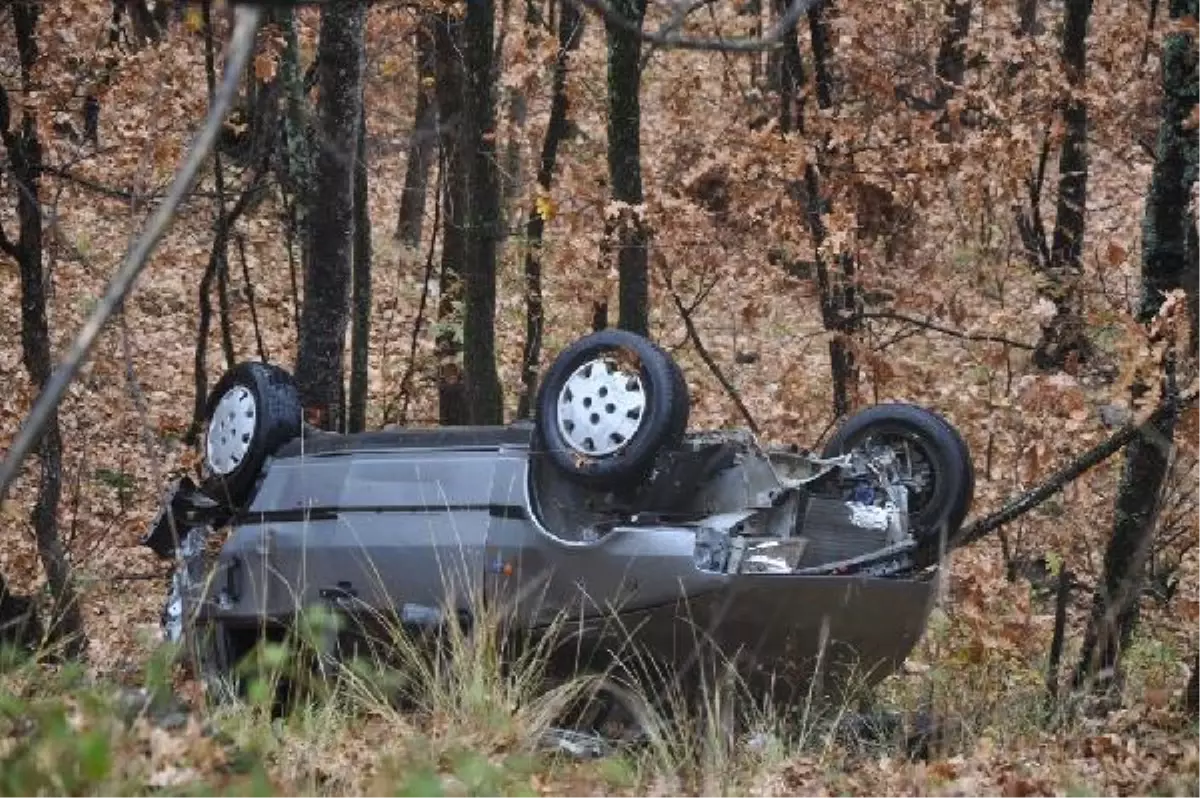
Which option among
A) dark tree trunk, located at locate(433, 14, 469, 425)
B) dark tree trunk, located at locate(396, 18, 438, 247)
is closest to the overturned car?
dark tree trunk, located at locate(433, 14, 469, 425)

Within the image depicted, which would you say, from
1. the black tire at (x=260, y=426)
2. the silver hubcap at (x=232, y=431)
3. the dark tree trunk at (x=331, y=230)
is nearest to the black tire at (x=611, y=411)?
the black tire at (x=260, y=426)

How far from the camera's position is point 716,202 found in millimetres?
16219

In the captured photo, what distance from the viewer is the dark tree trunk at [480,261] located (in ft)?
47.4

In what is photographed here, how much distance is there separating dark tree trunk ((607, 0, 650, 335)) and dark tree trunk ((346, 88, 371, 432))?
2884 mm

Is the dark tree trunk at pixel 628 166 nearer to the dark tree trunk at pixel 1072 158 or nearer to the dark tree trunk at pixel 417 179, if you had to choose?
the dark tree trunk at pixel 1072 158

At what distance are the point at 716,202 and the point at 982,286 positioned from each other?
3183 mm

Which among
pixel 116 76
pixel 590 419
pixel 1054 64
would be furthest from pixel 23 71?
pixel 1054 64

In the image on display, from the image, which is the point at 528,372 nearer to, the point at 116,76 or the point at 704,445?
the point at 116,76

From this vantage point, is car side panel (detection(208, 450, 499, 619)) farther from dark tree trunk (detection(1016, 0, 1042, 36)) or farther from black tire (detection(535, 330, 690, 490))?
dark tree trunk (detection(1016, 0, 1042, 36))

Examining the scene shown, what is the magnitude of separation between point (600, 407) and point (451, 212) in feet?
32.3

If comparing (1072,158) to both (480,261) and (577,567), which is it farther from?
(577,567)

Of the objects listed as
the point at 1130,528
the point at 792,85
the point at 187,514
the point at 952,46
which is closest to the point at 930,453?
the point at 1130,528

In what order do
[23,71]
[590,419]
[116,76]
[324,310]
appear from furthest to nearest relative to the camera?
1. [116,76]
2. [23,71]
3. [324,310]
4. [590,419]

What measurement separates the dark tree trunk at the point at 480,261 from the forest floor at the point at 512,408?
Result: 1.60ft
